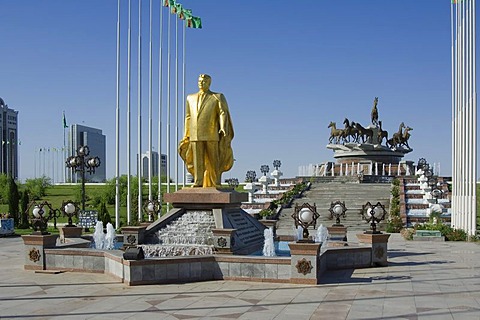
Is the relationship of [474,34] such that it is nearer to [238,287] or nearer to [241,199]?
[241,199]

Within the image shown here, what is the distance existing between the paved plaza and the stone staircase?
50.0 ft

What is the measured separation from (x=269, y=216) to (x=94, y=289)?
20.1 meters

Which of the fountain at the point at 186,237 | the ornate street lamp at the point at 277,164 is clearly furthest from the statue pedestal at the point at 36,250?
the ornate street lamp at the point at 277,164

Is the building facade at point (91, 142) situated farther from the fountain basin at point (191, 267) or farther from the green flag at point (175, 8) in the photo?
the fountain basin at point (191, 267)

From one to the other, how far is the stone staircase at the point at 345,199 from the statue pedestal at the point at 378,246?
41.8ft

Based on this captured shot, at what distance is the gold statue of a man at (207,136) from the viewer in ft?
54.1

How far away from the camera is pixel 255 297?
10.8m

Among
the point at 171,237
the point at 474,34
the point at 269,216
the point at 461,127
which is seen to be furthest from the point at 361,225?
the point at 171,237

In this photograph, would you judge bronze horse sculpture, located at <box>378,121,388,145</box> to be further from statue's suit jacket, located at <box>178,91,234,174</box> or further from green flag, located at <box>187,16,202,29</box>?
statue's suit jacket, located at <box>178,91,234,174</box>

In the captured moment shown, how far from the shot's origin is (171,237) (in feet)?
52.6

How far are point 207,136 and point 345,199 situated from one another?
2091 cm

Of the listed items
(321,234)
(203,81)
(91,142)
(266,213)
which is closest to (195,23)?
(266,213)

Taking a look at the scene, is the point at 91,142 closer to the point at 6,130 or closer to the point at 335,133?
the point at 6,130

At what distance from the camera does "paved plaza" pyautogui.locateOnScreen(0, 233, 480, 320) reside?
30.8 feet
